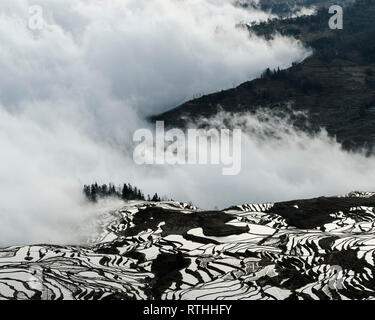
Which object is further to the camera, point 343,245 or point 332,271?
point 343,245

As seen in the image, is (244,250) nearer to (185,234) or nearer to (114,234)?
(185,234)
